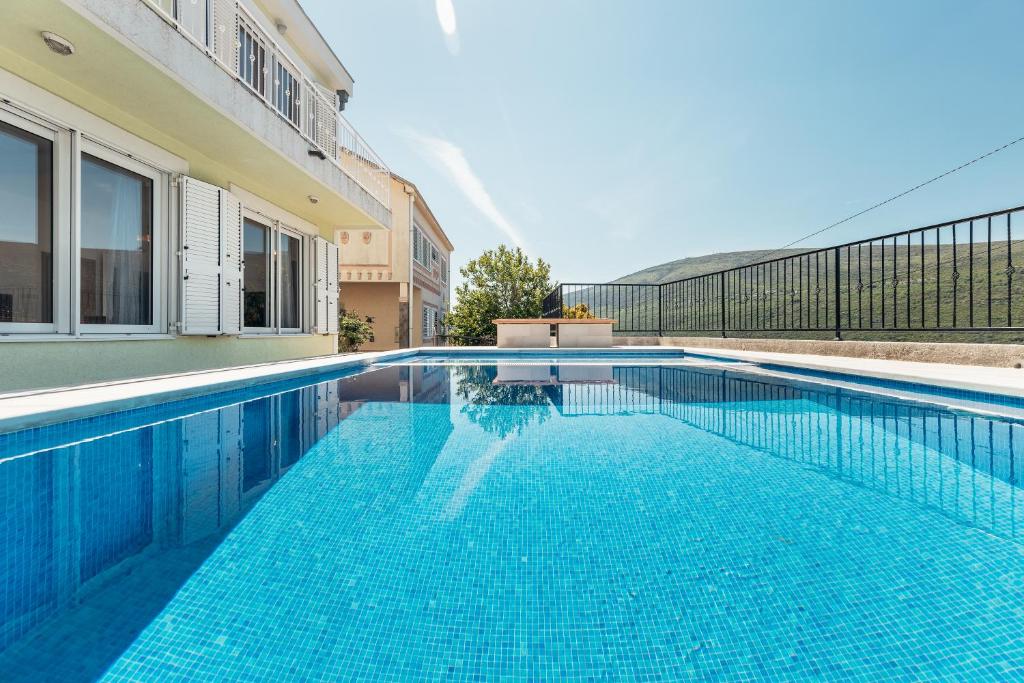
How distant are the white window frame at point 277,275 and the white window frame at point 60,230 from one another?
2.39m

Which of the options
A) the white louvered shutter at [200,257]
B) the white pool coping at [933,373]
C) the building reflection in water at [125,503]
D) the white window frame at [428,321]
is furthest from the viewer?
the white window frame at [428,321]

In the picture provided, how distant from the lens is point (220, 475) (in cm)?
229

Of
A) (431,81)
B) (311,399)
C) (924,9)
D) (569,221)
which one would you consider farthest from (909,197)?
(311,399)

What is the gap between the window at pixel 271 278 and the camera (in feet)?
22.1

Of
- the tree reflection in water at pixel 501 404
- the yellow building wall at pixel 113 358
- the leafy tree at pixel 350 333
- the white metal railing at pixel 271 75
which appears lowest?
the tree reflection in water at pixel 501 404

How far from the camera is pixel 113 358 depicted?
4.34m

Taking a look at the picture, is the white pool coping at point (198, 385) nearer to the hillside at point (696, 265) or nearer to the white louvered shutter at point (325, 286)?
the white louvered shutter at point (325, 286)

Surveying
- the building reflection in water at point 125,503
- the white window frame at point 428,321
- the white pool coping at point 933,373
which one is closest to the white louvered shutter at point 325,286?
→ the building reflection in water at point 125,503

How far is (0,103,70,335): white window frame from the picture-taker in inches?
148

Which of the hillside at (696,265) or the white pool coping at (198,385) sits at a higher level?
the hillside at (696,265)

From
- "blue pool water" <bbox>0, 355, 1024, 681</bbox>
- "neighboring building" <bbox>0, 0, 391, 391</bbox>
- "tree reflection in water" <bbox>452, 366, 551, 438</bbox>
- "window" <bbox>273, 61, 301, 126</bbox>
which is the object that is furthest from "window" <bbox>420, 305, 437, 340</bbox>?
"blue pool water" <bbox>0, 355, 1024, 681</bbox>

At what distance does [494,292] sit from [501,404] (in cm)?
1162

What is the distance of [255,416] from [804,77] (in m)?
18.9

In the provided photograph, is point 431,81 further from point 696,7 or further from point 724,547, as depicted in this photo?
point 724,547
